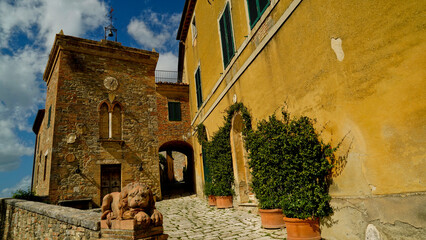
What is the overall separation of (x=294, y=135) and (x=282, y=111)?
78 cm

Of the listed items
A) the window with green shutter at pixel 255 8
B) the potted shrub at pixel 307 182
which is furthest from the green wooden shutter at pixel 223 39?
the potted shrub at pixel 307 182

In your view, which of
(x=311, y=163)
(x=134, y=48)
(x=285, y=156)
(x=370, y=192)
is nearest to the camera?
(x=370, y=192)

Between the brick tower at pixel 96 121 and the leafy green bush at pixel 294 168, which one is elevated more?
the brick tower at pixel 96 121

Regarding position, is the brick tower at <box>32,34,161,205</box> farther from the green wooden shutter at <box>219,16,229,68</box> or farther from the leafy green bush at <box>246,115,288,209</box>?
the leafy green bush at <box>246,115,288,209</box>

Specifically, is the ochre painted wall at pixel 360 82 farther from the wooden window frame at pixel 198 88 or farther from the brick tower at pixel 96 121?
the brick tower at pixel 96 121

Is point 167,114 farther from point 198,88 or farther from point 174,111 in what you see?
point 198,88

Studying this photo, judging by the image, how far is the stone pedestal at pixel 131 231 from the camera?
2996mm

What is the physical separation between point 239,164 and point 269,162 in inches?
113

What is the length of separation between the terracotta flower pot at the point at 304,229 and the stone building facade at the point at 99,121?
9698 mm

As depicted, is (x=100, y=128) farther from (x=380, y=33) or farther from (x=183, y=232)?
(x=380, y=33)

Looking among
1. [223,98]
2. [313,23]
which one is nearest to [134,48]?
[223,98]

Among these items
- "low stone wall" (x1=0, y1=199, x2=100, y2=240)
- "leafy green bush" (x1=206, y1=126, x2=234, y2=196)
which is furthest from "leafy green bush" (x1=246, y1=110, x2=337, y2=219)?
"low stone wall" (x1=0, y1=199, x2=100, y2=240)

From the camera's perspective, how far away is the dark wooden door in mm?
11625

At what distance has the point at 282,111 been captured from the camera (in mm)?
5055
